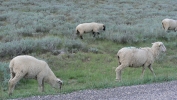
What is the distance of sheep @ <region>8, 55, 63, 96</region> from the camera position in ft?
33.9

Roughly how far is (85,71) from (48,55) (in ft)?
7.51

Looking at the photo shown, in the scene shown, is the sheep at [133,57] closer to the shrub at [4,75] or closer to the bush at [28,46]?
the shrub at [4,75]

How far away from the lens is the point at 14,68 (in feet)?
34.1

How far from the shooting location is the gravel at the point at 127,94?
27.1 feet

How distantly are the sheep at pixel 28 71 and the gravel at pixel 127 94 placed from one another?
2002 mm

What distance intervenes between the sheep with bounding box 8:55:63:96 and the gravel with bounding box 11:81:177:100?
2.00 metres

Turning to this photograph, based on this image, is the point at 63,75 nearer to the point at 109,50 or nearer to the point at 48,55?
the point at 48,55

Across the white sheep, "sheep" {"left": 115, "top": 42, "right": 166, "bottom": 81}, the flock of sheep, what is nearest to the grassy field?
the flock of sheep

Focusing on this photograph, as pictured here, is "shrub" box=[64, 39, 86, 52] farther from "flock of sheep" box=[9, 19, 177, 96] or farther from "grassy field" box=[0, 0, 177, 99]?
"flock of sheep" box=[9, 19, 177, 96]

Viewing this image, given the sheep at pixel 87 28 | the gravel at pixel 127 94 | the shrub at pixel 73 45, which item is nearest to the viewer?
the gravel at pixel 127 94

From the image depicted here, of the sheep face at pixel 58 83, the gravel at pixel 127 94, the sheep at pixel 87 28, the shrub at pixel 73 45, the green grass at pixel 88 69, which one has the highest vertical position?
the sheep at pixel 87 28

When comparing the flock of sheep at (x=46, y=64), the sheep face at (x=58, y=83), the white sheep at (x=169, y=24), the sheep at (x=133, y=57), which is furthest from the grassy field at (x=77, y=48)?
the white sheep at (x=169, y=24)

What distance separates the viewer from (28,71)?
1064cm

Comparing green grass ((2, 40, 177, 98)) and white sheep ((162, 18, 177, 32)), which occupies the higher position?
Answer: white sheep ((162, 18, 177, 32))
